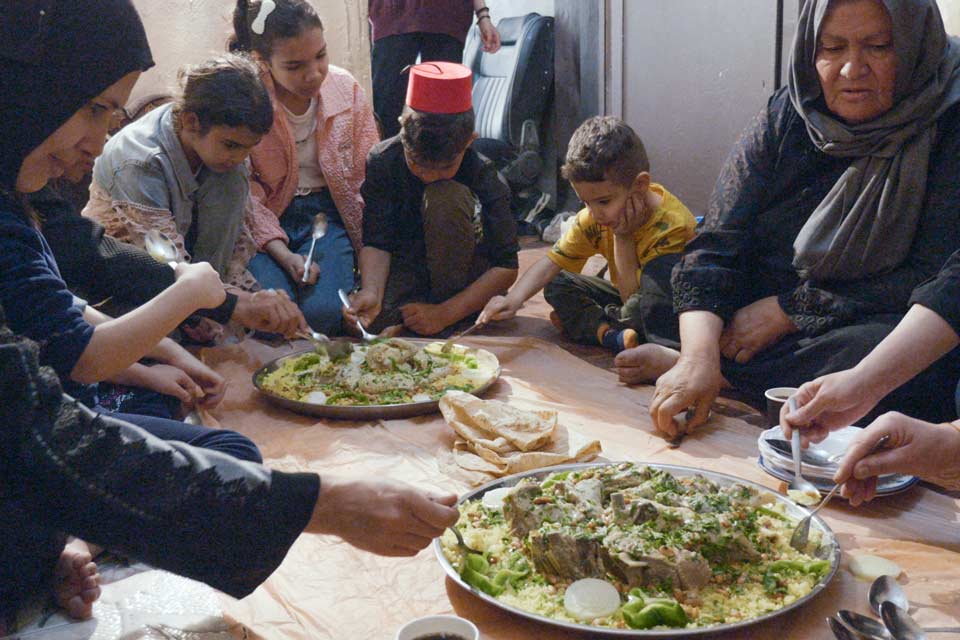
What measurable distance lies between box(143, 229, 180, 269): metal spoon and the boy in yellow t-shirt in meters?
1.22

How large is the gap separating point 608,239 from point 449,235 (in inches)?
27.9

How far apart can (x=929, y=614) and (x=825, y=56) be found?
5.09 ft

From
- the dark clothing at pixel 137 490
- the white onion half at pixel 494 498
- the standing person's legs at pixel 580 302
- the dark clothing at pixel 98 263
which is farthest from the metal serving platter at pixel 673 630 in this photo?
the standing person's legs at pixel 580 302

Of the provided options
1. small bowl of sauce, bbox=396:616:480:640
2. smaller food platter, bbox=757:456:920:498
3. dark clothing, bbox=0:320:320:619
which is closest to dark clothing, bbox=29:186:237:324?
dark clothing, bbox=0:320:320:619

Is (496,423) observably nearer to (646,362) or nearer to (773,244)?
(646,362)

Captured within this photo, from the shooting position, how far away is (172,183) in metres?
3.36

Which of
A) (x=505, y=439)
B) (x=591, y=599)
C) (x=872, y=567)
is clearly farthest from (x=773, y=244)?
(x=591, y=599)

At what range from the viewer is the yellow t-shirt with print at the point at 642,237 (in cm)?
336

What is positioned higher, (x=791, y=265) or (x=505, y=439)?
(x=791, y=265)

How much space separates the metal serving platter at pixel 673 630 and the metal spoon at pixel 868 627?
0.21 ft

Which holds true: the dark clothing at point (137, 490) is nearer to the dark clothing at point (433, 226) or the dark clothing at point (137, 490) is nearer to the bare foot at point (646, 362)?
the bare foot at point (646, 362)

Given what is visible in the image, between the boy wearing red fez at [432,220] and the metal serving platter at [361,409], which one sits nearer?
the metal serving platter at [361,409]

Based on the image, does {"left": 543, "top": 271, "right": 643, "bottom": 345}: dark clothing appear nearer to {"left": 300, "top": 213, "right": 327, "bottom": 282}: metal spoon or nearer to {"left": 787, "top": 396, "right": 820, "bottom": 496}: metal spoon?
{"left": 300, "top": 213, "right": 327, "bottom": 282}: metal spoon

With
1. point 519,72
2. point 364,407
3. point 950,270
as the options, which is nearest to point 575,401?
point 364,407
